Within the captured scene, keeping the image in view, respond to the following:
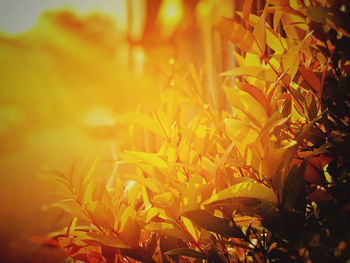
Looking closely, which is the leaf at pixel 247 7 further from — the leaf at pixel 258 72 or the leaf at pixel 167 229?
the leaf at pixel 167 229

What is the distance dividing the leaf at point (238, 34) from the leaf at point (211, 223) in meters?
0.24

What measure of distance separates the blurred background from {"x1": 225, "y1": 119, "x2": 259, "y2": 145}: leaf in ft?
0.47

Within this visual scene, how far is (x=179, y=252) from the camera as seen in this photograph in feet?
1.03

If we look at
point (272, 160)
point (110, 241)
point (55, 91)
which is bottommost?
point (110, 241)

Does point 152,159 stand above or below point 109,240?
above

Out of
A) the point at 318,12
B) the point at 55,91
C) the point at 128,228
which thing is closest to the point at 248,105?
the point at 318,12

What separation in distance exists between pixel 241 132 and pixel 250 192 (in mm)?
72

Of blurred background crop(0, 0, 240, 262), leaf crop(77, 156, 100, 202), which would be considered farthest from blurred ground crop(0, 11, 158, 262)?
leaf crop(77, 156, 100, 202)

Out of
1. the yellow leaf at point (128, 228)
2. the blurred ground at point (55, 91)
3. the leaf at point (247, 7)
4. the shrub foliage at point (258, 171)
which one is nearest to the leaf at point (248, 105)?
the shrub foliage at point (258, 171)

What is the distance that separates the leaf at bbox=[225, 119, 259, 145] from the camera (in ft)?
0.93

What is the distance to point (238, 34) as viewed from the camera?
0.33 metres

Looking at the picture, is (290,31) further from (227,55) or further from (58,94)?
(58,94)

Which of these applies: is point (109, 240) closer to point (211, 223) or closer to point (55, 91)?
point (211, 223)

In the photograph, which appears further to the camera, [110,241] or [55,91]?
[55,91]
